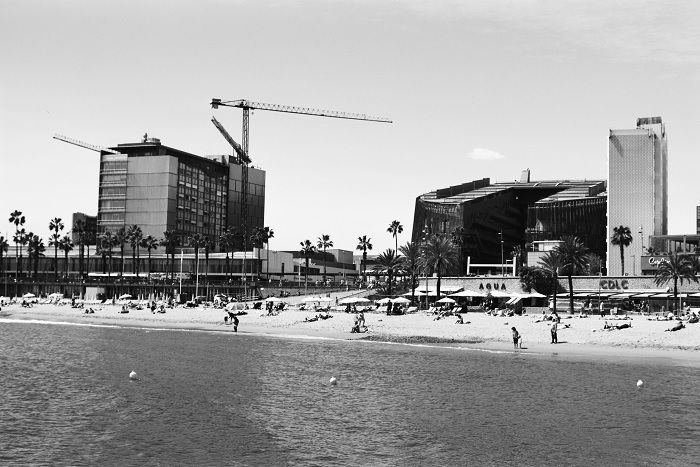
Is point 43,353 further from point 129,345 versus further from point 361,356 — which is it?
point 361,356

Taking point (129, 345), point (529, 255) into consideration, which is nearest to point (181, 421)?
point (129, 345)

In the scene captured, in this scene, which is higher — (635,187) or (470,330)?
(635,187)

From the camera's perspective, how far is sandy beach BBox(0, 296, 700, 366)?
64.3 metres

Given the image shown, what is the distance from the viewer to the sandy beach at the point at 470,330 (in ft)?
211

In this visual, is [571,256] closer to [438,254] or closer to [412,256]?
[438,254]

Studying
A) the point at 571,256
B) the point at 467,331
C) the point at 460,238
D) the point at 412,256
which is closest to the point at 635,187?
the point at 460,238

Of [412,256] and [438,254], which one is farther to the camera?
[412,256]

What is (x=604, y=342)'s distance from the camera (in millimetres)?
67250

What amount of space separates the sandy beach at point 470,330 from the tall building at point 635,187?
92464 millimetres

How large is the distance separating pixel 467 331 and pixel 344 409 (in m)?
41.2

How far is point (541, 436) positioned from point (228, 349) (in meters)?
40.8

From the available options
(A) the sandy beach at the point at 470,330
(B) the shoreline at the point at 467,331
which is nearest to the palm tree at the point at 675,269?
(A) the sandy beach at the point at 470,330

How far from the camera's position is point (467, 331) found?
77.9 metres

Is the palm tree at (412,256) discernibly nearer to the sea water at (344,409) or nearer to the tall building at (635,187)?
the sea water at (344,409)
